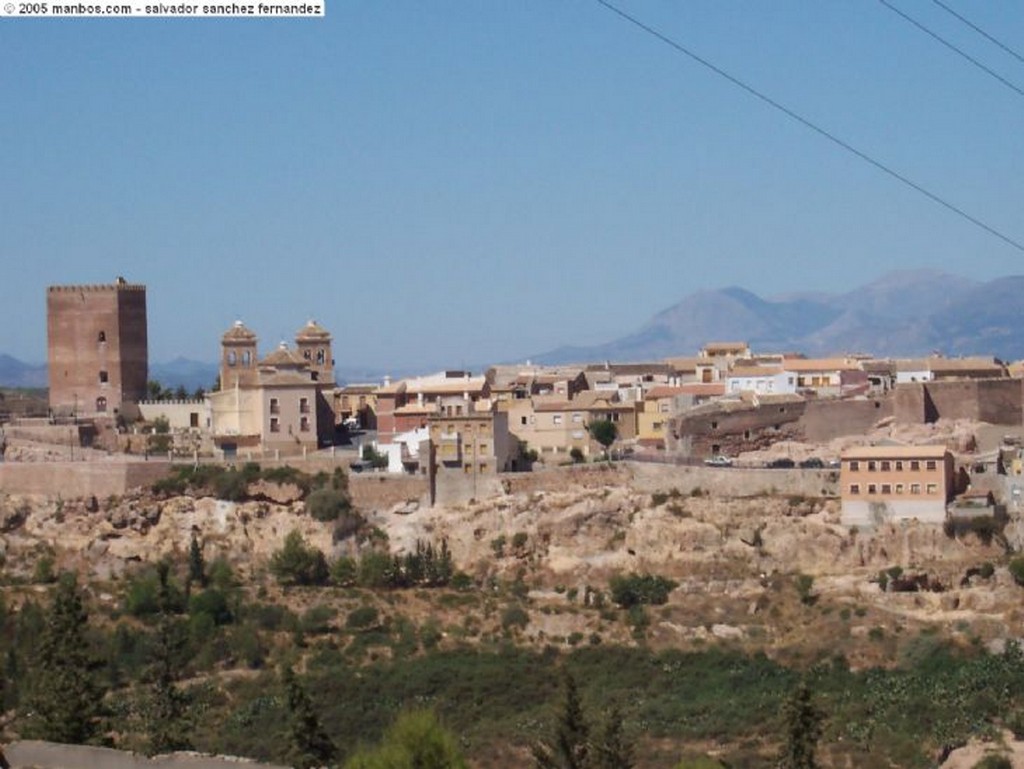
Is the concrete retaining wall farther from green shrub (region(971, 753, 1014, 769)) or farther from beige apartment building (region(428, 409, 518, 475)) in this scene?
beige apartment building (region(428, 409, 518, 475))

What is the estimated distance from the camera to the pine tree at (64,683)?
3666 centimetres

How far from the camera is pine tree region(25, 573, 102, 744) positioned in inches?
1443

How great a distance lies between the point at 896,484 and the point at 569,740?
12411 mm

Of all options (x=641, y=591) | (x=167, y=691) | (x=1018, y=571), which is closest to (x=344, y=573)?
Answer: (x=641, y=591)

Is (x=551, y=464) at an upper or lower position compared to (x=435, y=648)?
upper

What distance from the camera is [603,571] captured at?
163 ft

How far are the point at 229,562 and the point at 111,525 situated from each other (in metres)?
2.90

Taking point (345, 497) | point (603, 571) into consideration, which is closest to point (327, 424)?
point (345, 497)

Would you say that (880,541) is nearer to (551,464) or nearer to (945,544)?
(945,544)

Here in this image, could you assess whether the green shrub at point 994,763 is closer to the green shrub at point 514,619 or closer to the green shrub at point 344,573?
the green shrub at point 514,619

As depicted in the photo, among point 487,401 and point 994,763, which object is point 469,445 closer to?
point 487,401

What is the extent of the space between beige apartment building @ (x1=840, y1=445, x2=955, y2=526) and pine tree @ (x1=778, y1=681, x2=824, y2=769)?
10187 mm

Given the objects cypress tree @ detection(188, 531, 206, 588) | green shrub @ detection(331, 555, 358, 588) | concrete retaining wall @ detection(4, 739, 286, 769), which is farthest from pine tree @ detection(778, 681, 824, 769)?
cypress tree @ detection(188, 531, 206, 588)

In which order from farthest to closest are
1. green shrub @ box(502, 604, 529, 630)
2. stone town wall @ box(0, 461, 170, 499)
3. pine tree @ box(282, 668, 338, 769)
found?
stone town wall @ box(0, 461, 170, 499) < green shrub @ box(502, 604, 529, 630) < pine tree @ box(282, 668, 338, 769)
